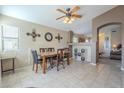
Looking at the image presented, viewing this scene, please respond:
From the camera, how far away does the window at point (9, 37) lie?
13.0 ft

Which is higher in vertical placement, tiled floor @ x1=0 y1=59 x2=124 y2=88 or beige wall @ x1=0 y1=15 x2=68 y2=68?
beige wall @ x1=0 y1=15 x2=68 y2=68

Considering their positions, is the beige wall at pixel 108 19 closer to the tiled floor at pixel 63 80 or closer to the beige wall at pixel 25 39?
the tiled floor at pixel 63 80

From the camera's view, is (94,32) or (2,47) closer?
(2,47)

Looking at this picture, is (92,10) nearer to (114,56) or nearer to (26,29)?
(26,29)

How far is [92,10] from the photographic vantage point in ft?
15.8

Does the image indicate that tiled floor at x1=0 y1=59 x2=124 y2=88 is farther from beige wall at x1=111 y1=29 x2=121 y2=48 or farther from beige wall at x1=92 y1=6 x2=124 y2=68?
beige wall at x1=111 y1=29 x2=121 y2=48

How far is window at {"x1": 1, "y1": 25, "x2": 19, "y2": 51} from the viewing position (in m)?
3.96

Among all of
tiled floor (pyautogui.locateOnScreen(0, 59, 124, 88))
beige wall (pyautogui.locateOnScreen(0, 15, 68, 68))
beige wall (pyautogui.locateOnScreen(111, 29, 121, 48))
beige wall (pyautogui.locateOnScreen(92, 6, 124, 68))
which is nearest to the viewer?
tiled floor (pyautogui.locateOnScreen(0, 59, 124, 88))

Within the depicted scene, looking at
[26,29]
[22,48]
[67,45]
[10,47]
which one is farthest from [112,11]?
[10,47]

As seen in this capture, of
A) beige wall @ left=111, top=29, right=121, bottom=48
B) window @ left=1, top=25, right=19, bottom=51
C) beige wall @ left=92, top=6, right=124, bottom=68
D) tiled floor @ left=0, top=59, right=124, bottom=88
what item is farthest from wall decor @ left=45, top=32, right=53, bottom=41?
beige wall @ left=111, top=29, right=121, bottom=48

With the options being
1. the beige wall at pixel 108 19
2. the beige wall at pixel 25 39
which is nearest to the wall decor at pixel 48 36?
the beige wall at pixel 25 39

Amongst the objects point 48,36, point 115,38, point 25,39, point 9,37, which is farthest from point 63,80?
point 115,38
